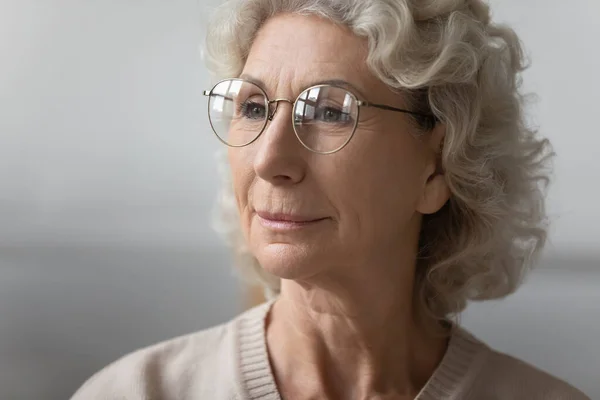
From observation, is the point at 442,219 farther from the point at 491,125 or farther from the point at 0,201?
the point at 0,201

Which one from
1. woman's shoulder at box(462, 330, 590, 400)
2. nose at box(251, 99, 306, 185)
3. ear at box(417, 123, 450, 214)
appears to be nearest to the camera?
nose at box(251, 99, 306, 185)

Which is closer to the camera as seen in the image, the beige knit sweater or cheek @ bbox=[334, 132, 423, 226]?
cheek @ bbox=[334, 132, 423, 226]

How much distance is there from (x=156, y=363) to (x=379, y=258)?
1.68 ft

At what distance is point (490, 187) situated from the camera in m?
1.50

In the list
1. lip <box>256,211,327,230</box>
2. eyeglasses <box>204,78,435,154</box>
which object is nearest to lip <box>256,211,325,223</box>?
lip <box>256,211,327,230</box>

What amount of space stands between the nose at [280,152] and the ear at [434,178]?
27 centimetres

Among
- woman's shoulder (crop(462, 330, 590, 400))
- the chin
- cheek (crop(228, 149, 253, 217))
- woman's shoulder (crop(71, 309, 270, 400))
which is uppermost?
cheek (crop(228, 149, 253, 217))

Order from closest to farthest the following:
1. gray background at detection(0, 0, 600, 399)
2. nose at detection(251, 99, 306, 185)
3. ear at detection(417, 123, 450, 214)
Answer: nose at detection(251, 99, 306, 185)
ear at detection(417, 123, 450, 214)
gray background at detection(0, 0, 600, 399)

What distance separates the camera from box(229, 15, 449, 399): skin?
1315 mm

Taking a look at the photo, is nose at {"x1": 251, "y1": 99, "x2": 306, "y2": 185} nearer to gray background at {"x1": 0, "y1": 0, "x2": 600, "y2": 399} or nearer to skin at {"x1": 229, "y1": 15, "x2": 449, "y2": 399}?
skin at {"x1": 229, "y1": 15, "x2": 449, "y2": 399}

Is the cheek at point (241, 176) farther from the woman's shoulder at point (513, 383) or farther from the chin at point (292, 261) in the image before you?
the woman's shoulder at point (513, 383)

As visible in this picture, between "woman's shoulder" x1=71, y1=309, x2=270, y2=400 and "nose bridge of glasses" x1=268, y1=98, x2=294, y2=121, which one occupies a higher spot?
"nose bridge of glasses" x1=268, y1=98, x2=294, y2=121

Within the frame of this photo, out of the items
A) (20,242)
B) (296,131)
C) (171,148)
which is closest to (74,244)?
(20,242)

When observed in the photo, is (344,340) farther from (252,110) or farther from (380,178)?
(252,110)
